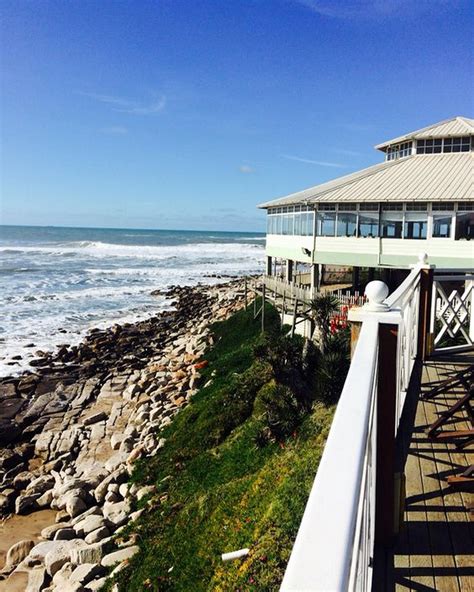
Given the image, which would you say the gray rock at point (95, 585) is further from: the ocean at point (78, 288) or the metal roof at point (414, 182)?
the metal roof at point (414, 182)

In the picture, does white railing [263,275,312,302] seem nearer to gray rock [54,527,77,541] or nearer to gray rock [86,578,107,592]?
gray rock [54,527,77,541]

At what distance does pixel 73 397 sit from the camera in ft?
57.9

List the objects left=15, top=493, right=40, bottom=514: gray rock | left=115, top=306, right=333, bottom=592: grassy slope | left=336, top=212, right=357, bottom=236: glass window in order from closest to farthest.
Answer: left=115, top=306, right=333, bottom=592: grassy slope
left=15, top=493, right=40, bottom=514: gray rock
left=336, top=212, right=357, bottom=236: glass window

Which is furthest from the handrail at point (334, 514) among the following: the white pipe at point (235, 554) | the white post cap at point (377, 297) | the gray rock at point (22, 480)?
the gray rock at point (22, 480)

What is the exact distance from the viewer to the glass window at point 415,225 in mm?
19031

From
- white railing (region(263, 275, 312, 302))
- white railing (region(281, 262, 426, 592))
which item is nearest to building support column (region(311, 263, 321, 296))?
white railing (region(263, 275, 312, 302))

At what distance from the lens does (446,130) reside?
23.3 meters

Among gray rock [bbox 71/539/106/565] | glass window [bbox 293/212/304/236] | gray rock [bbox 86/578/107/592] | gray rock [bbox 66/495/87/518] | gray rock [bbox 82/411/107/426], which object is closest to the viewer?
gray rock [bbox 86/578/107/592]

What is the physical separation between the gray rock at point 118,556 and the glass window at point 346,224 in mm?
15726

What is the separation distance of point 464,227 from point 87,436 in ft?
48.2

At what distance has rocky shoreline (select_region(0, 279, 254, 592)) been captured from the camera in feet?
27.1

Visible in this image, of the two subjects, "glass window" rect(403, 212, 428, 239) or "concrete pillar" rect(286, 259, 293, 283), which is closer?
"glass window" rect(403, 212, 428, 239)

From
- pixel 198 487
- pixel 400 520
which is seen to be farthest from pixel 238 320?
pixel 400 520

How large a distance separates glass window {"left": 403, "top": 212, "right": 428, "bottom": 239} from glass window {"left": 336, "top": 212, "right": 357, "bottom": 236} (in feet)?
6.80
